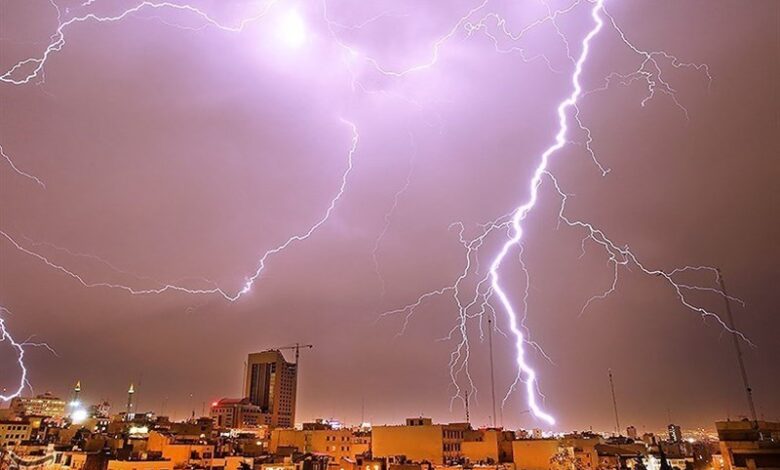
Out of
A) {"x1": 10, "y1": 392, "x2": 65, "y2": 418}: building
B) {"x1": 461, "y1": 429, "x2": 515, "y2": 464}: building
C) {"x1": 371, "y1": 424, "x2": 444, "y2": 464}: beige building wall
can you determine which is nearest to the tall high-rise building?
{"x1": 10, "y1": 392, "x2": 65, "y2": 418}: building

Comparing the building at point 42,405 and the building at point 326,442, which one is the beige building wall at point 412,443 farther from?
the building at point 42,405

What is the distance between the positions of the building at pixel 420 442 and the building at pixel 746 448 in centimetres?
1664

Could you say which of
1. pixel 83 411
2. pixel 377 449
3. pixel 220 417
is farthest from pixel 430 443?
pixel 83 411

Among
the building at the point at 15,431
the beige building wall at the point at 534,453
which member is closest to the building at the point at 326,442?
the beige building wall at the point at 534,453

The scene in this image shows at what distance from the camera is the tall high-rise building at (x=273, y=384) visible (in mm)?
104188

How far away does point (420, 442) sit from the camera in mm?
36969

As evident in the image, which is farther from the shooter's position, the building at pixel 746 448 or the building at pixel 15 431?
the building at pixel 15 431

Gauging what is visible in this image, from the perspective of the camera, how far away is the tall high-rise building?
104188mm

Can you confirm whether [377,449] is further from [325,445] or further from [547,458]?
[547,458]

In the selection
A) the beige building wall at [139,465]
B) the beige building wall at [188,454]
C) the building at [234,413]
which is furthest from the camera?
the building at [234,413]

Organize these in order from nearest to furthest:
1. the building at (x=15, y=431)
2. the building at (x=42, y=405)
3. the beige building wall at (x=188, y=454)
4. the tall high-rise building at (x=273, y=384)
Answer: the beige building wall at (x=188, y=454), the building at (x=15, y=431), the building at (x=42, y=405), the tall high-rise building at (x=273, y=384)

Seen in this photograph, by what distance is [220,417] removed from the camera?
268 feet

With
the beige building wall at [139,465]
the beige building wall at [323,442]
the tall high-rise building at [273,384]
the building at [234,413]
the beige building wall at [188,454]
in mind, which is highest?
the tall high-rise building at [273,384]

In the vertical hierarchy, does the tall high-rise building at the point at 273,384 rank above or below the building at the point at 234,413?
above
